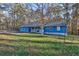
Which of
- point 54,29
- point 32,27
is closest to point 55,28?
point 54,29

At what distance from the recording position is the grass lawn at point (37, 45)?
2.86 meters

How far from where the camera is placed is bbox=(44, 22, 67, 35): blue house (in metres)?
2.86

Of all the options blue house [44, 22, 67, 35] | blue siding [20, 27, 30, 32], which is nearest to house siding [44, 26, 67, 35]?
blue house [44, 22, 67, 35]

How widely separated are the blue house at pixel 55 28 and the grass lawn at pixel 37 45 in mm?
50

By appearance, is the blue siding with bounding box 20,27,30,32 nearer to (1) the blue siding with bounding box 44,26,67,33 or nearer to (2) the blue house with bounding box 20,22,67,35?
(2) the blue house with bounding box 20,22,67,35

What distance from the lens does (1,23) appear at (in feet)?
9.47

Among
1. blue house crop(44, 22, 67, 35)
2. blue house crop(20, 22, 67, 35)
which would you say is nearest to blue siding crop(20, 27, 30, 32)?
blue house crop(20, 22, 67, 35)

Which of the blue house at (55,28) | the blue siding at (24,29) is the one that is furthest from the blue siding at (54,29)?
the blue siding at (24,29)

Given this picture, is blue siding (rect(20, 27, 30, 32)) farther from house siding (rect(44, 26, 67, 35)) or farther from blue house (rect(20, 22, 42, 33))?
house siding (rect(44, 26, 67, 35))

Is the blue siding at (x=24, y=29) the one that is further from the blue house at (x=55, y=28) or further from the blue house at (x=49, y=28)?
the blue house at (x=55, y=28)

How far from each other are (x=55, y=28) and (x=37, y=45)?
28 centimetres

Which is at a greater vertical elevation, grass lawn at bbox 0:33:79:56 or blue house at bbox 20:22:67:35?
blue house at bbox 20:22:67:35

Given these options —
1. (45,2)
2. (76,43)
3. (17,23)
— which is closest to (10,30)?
(17,23)

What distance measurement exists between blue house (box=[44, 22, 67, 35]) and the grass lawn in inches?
2.0
